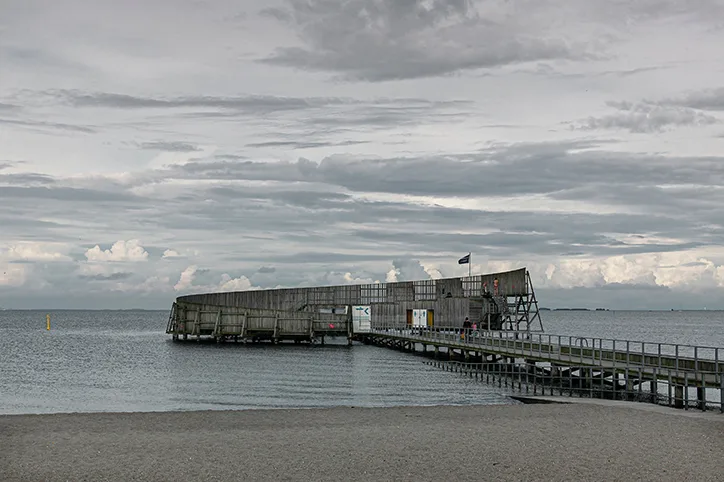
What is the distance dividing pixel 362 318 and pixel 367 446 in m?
70.0

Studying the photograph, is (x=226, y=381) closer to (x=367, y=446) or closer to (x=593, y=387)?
(x=593, y=387)

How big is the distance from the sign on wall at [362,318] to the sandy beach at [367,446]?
62.1m

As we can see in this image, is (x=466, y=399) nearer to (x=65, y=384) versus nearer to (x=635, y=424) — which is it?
(x=635, y=424)

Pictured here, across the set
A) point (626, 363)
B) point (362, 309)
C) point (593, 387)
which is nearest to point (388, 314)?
point (362, 309)

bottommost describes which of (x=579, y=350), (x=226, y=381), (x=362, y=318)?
(x=226, y=381)

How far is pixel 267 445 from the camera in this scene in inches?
782

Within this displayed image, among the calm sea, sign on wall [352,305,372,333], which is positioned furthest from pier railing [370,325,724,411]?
sign on wall [352,305,372,333]

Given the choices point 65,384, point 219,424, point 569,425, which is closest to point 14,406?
point 65,384

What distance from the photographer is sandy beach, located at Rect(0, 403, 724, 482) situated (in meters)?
16.9

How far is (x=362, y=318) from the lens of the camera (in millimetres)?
89688

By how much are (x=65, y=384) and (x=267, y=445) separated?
3265 centimetres

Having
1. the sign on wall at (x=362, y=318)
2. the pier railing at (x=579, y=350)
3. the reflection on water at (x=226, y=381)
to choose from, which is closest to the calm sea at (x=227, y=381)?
the reflection on water at (x=226, y=381)

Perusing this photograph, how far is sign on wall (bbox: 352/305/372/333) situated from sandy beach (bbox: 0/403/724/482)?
62084 mm

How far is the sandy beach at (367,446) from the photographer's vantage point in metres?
16.9
